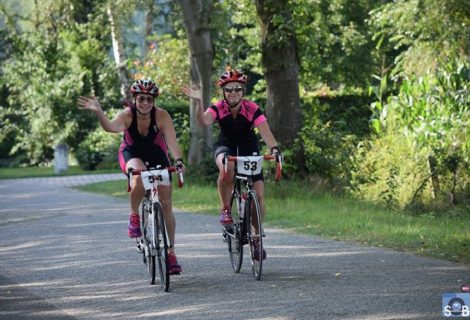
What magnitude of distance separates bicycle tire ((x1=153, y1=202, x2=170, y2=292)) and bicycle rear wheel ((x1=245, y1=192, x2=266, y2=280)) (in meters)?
0.87

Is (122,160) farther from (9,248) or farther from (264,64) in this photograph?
(264,64)

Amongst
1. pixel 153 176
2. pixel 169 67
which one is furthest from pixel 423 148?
pixel 169 67

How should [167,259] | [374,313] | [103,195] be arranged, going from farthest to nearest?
[103,195] < [167,259] < [374,313]

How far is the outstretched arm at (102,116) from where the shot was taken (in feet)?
29.7

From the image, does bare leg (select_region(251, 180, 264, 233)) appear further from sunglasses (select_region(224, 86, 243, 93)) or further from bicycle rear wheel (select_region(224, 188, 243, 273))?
sunglasses (select_region(224, 86, 243, 93))

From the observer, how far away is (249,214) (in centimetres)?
981

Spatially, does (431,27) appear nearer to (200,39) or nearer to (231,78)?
(200,39)

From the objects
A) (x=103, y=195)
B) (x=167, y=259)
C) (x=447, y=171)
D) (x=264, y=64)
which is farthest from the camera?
(x=103, y=195)

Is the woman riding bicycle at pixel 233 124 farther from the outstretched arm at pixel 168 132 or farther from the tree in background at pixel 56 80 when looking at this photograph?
the tree in background at pixel 56 80

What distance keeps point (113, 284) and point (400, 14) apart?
46.0 feet

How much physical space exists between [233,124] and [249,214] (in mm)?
934

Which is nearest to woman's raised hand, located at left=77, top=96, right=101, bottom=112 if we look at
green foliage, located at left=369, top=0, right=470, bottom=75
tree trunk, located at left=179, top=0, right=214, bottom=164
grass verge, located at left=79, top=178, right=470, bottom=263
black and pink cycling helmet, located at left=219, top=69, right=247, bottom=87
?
black and pink cycling helmet, located at left=219, top=69, right=247, bottom=87

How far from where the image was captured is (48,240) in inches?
534

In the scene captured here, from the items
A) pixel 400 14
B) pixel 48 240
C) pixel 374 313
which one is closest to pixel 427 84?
pixel 400 14
